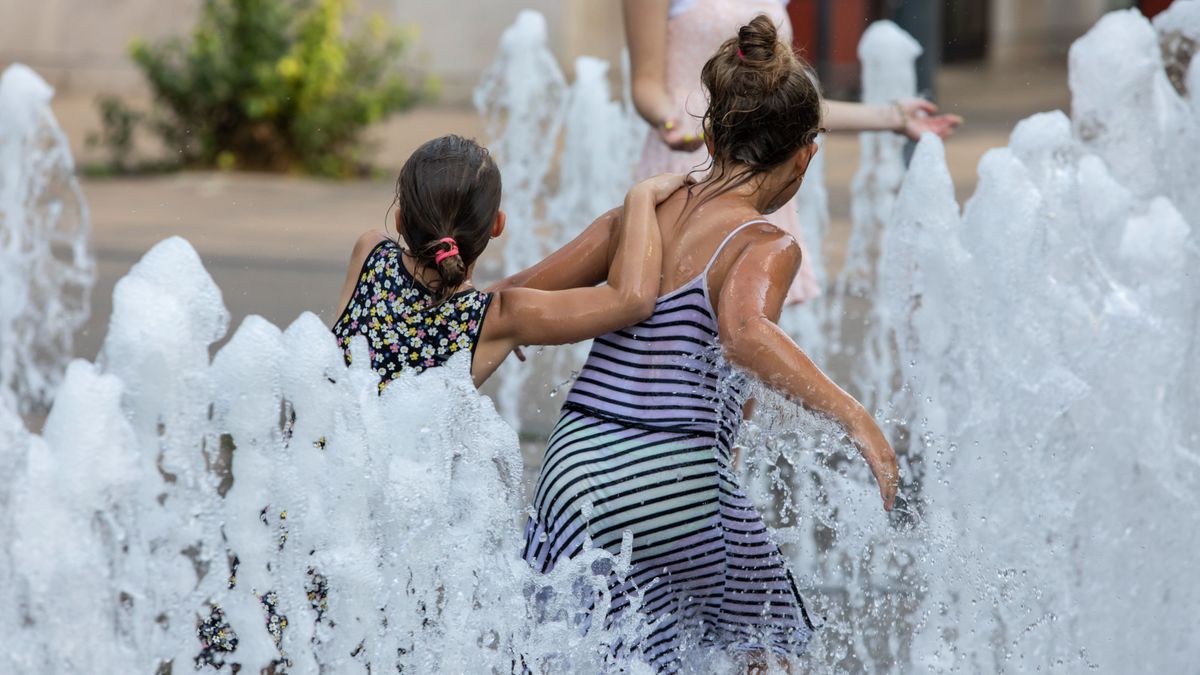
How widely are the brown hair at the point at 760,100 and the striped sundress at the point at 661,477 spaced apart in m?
0.14

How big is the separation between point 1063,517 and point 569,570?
1516 mm

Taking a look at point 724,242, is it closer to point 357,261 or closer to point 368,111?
point 357,261

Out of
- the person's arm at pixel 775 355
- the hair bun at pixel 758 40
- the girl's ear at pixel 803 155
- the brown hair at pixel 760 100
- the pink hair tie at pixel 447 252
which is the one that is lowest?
the person's arm at pixel 775 355

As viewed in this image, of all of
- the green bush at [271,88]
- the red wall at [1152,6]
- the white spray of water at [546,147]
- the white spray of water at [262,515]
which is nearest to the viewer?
the white spray of water at [262,515]

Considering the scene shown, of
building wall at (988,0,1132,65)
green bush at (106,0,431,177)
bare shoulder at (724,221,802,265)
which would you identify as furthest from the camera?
building wall at (988,0,1132,65)

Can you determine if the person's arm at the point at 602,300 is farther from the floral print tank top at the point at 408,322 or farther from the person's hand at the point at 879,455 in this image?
the person's hand at the point at 879,455

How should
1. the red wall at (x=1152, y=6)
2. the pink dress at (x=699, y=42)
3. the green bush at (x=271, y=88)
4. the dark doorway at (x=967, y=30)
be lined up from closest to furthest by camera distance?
the pink dress at (x=699, y=42) → the green bush at (x=271, y=88) → the red wall at (x=1152, y=6) → the dark doorway at (x=967, y=30)

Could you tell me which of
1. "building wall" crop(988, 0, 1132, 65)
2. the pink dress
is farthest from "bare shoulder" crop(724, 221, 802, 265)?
"building wall" crop(988, 0, 1132, 65)

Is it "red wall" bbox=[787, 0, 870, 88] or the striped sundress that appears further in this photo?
"red wall" bbox=[787, 0, 870, 88]

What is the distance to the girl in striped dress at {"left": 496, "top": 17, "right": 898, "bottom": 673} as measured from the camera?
2.52m

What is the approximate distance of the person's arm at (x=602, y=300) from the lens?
2549 mm

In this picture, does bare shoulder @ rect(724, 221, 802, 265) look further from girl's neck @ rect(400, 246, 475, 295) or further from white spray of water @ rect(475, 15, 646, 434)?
white spray of water @ rect(475, 15, 646, 434)

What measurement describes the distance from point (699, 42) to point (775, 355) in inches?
61.1

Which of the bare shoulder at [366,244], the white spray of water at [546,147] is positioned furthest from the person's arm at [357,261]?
the white spray of water at [546,147]
